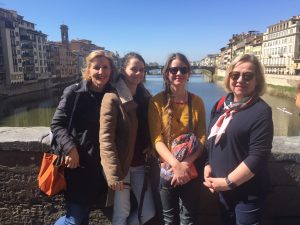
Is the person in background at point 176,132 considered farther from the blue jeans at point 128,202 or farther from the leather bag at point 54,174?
the leather bag at point 54,174

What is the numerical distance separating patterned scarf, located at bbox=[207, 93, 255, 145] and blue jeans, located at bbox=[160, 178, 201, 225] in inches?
16.0

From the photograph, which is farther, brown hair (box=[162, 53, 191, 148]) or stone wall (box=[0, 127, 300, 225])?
stone wall (box=[0, 127, 300, 225])

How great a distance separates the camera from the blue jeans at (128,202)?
2338mm

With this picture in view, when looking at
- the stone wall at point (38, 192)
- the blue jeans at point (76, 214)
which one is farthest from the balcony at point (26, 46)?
the blue jeans at point (76, 214)

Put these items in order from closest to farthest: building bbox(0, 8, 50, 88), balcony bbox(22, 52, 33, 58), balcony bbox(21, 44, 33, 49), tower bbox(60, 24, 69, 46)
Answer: building bbox(0, 8, 50, 88)
balcony bbox(22, 52, 33, 58)
balcony bbox(21, 44, 33, 49)
tower bbox(60, 24, 69, 46)

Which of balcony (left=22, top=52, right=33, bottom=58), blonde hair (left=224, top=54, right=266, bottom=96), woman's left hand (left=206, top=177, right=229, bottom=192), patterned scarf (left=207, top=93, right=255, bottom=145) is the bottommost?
woman's left hand (left=206, top=177, right=229, bottom=192)

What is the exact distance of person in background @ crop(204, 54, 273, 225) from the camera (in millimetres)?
1909

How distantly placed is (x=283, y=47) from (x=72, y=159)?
67.9 metres

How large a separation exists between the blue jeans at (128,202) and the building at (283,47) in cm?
5946

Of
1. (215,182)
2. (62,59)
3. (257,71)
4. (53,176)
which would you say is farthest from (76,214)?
(62,59)

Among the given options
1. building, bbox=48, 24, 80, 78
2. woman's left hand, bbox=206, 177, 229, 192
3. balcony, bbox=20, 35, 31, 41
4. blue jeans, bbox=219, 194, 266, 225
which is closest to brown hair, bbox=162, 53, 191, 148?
woman's left hand, bbox=206, 177, 229, 192

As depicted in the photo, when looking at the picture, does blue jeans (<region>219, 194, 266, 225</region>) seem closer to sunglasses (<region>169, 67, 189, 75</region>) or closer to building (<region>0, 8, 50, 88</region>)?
sunglasses (<region>169, 67, 189, 75</region>)

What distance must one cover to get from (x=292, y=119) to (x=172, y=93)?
96.9ft

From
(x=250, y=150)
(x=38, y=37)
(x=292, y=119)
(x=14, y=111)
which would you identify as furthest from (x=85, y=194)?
(x=38, y=37)
